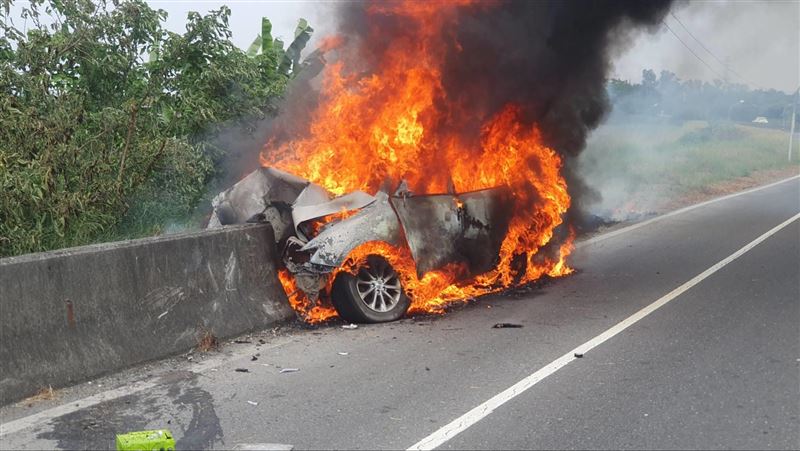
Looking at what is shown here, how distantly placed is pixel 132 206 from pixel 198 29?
9.33 feet

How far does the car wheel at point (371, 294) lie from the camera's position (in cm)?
739

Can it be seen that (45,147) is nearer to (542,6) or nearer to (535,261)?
(535,261)

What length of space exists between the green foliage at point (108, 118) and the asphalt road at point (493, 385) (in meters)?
2.55

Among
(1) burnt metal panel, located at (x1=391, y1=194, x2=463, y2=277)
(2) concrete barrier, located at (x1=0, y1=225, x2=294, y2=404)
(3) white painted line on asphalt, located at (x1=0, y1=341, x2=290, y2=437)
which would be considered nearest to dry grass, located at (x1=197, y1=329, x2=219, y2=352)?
(2) concrete barrier, located at (x1=0, y1=225, x2=294, y2=404)

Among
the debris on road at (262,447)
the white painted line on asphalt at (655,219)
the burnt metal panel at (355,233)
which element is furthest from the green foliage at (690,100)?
the debris on road at (262,447)

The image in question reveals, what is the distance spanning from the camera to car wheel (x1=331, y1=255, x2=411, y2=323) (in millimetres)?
7391

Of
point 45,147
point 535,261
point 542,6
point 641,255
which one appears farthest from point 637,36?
point 45,147

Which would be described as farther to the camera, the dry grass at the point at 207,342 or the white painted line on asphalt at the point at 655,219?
the white painted line on asphalt at the point at 655,219

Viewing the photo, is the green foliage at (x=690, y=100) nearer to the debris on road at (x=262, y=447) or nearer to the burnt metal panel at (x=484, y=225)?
the burnt metal panel at (x=484, y=225)

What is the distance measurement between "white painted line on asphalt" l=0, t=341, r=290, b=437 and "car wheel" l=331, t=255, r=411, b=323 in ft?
4.56

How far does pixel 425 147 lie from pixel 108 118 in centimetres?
362

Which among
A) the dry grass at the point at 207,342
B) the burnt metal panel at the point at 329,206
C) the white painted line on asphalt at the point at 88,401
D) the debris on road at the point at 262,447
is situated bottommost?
the debris on road at the point at 262,447

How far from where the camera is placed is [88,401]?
5.26m

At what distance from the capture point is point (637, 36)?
12.4 m
